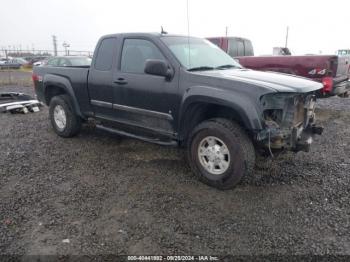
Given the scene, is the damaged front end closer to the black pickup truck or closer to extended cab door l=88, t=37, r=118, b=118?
the black pickup truck

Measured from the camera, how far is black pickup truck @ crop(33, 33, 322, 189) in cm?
367

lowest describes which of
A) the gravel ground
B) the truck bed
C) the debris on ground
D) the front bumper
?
the gravel ground

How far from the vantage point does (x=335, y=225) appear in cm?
320

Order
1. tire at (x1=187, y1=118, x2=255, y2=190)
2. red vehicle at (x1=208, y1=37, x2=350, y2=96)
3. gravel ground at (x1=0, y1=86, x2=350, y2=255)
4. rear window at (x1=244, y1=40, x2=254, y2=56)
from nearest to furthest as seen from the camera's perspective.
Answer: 1. gravel ground at (x1=0, y1=86, x2=350, y2=255)
2. tire at (x1=187, y1=118, x2=255, y2=190)
3. red vehicle at (x1=208, y1=37, x2=350, y2=96)
4. rear window at (x1=244, y1=40, x2=254, y2=56)

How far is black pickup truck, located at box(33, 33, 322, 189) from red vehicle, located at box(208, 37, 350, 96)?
2.99 metres

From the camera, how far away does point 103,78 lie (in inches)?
202

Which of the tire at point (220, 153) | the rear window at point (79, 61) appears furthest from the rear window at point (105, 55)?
the rear window at point (79, 61)

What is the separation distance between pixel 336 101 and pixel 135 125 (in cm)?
826

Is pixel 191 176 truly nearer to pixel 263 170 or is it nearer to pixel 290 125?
pixel 263 170

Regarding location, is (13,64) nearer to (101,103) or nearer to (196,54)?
(101,103)

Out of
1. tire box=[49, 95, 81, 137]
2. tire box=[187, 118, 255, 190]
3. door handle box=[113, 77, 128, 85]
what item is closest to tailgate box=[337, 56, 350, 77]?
tire box=[187, 118, 255, 190]

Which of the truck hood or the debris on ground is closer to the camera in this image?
the truck hood

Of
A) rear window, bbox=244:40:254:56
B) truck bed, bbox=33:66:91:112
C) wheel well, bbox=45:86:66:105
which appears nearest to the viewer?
truck bed, bbox=33:66:91:112

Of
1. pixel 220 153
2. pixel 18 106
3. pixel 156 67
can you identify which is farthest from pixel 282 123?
pixel 18 106
